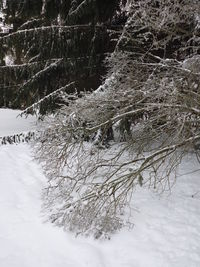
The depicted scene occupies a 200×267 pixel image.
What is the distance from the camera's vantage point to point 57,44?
9.58 meters

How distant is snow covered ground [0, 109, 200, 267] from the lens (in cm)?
521

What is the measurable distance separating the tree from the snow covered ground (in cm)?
360

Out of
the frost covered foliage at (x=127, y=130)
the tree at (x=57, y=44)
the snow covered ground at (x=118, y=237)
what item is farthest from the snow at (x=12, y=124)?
the frost covered foliage at (x=127, y=130)

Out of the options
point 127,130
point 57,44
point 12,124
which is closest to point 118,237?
point 127,130

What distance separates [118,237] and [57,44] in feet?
18.4

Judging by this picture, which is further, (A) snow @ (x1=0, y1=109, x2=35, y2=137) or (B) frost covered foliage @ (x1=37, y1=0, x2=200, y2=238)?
(A) snow @ (x1=0, y1=109, x2=35, y2=137)

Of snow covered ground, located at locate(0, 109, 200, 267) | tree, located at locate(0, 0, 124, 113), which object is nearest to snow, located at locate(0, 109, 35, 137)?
tree, located at locate(0, 0, 124, 113)

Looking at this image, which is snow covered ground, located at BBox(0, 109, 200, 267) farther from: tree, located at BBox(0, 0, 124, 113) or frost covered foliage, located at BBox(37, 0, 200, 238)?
tree, located at BBox(0, 0, 124, 113)

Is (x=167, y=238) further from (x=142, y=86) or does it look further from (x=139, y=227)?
(x=142, y=86)

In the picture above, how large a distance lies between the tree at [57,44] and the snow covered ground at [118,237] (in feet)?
11.8

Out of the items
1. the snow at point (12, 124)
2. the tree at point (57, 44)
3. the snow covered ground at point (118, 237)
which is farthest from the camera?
the snow at point (12, 124)

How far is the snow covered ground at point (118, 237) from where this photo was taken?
5.21 meters

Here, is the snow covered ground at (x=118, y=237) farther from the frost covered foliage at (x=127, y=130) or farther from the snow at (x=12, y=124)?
the snow at (x=12, y=124)

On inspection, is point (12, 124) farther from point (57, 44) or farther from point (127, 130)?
point (127, 130)
